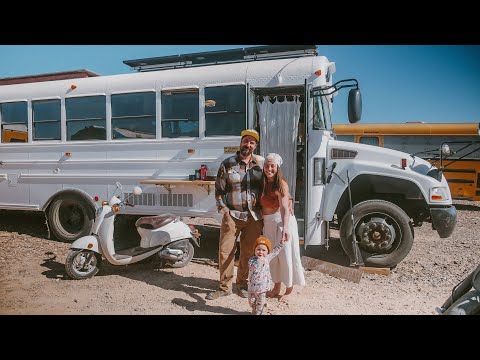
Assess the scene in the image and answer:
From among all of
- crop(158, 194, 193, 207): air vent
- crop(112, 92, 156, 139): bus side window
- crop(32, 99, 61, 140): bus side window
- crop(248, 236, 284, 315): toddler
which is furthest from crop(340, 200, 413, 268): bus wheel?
crop(32, 99, 61, 140): bus side window

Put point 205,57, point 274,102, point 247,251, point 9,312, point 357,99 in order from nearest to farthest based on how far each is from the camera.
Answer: point 9,312 → point 247,251 → point 357,99 → point 274,102 → point 205,57

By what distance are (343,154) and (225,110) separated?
6.24 ft

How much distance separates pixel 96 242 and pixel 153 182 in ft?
4.25

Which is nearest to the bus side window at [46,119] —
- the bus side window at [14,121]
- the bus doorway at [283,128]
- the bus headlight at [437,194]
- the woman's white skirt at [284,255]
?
the bus side window at [14,121]

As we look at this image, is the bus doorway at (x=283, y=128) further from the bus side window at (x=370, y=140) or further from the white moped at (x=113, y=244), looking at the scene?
the bus side window at (x=370, y=140)

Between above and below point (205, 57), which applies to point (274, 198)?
below

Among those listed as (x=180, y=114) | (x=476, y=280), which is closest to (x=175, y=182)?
(x=180, y=114)

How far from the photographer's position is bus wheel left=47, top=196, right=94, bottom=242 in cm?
607

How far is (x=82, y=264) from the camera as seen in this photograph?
15.1ft

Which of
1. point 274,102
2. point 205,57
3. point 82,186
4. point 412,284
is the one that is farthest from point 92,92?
point 412,284

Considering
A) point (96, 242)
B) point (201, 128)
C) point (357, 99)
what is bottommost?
point (96, 242)

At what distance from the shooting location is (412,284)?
4527 mm

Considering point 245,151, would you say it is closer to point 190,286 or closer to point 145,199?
point 190,286

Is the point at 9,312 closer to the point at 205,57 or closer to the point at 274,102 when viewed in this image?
the point at 274,102
